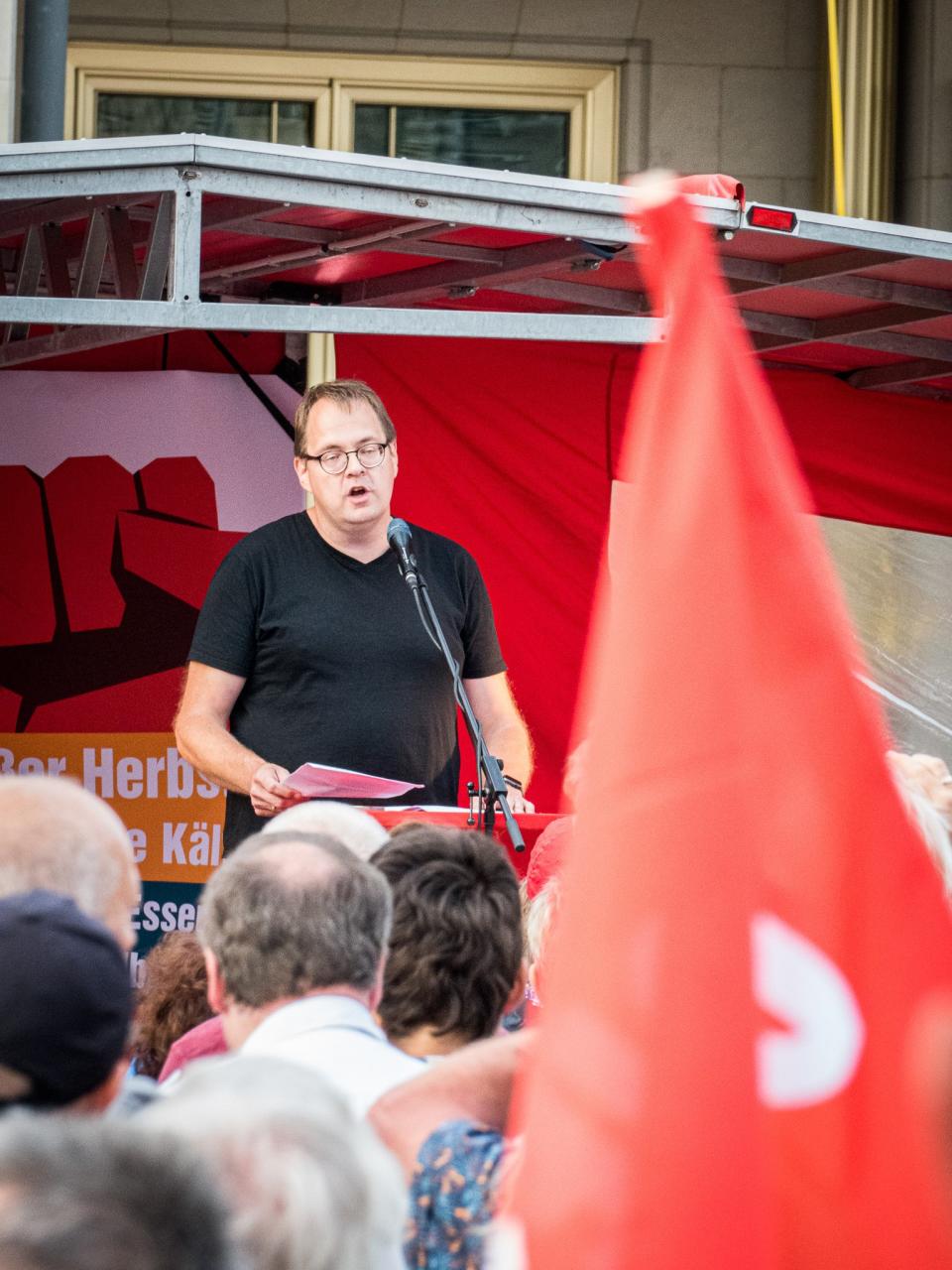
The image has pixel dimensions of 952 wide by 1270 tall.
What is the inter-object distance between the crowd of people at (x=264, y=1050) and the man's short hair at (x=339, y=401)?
1690 mm

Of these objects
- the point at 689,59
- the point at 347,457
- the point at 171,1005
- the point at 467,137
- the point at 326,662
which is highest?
the point at 689,59

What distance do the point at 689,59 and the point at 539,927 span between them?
20.9 ft

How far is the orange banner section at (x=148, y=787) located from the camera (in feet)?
20.9

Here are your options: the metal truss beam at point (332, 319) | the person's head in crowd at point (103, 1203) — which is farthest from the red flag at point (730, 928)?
the metal truss beam at point (332, 319)

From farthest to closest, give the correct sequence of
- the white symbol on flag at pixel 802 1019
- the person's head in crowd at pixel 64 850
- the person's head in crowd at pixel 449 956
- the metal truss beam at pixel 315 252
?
the metal truss beam at pixel 315 252
the person's head in crowd at pixel 449 956
the person's head in crowd at pixel 64 850
the white symbol on flag at pixel 802 1019

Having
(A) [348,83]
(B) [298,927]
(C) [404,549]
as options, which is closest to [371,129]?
(A) [348,83]

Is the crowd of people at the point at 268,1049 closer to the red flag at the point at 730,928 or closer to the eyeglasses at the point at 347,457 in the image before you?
the red flag at the point at 730,928

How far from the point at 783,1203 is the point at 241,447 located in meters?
5.28

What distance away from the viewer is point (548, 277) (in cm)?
592

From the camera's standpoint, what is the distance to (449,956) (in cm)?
236

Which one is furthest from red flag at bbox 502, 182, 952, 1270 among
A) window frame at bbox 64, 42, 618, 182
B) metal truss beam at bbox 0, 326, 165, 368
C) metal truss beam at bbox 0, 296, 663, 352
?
window frame at bbox 64, 42, 618, 182

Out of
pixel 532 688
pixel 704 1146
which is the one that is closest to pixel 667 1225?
pixel 704 1146

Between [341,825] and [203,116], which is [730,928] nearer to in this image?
[341,825]

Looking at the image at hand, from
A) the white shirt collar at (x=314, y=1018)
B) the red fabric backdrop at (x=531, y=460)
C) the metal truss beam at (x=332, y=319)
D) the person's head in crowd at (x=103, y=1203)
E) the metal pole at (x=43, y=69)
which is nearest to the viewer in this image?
the person's head in crowd at (x=103, y=1203)
